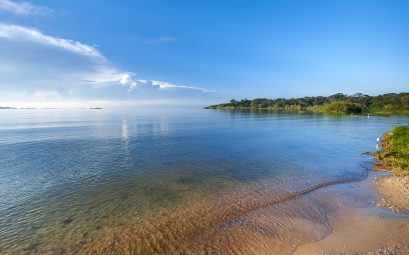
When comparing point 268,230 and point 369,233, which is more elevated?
point 369,233

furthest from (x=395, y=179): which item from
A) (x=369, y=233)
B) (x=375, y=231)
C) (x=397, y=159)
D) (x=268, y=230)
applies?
(x=268, y=230)

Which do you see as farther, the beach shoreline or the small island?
the small island

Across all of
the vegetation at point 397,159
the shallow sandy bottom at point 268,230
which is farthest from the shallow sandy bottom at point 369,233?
the vegetation at point 397,159

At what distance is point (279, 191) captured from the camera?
18.2 meters

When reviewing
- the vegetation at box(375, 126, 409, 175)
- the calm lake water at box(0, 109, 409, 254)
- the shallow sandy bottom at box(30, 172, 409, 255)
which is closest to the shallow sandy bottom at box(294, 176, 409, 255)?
the shallow sandy bottom at box(30, 172, 409, 255)

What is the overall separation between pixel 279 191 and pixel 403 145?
21922mm

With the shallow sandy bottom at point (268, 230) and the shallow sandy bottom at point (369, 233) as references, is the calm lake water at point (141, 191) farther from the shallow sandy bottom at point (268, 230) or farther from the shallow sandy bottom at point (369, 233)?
the shallow sandy bottom at point (369, 233)

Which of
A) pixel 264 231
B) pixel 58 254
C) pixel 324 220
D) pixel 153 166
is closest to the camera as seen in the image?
pixel 58 254

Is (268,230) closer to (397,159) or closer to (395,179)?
(395,179)

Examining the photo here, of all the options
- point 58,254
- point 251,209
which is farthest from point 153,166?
point 58,254

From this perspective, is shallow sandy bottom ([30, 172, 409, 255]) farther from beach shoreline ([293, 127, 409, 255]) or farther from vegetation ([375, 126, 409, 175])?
vegetation ([375, 126, 409, 175])

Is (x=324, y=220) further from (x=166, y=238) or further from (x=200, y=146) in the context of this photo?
(x=200, y=146)

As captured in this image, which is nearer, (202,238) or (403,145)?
(202,238)

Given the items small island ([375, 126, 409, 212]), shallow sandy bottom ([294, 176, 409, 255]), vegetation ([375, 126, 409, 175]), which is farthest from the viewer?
vegetation ([375, 126, 409, 175])
